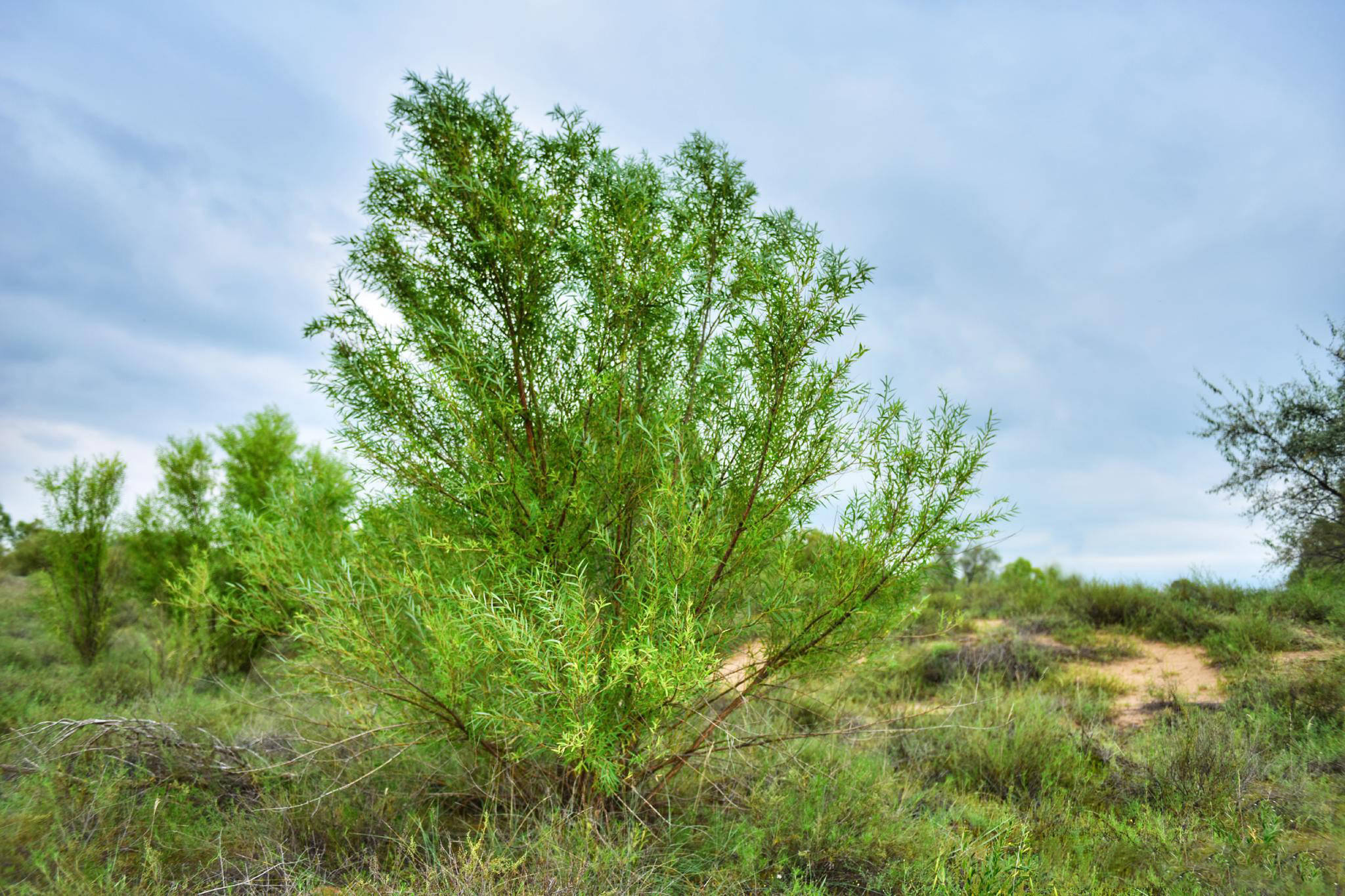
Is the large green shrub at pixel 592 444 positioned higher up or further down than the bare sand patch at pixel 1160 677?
higher up

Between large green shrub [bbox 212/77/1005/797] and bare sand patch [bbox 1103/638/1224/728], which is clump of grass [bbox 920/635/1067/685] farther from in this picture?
large green shrub [bbox 212/77/1005/797]

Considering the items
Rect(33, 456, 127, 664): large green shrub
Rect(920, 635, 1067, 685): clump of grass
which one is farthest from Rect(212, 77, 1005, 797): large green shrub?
Rect(33, 456, 127, 664): large green shrub

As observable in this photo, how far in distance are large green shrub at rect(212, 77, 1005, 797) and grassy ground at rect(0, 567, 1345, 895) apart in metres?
0.62

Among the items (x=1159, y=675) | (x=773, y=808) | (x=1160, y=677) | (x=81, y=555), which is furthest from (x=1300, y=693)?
(x=81, y=555)

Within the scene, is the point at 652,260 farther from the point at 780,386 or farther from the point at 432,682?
the point at 432,682

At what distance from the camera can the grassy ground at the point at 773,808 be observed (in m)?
3.37

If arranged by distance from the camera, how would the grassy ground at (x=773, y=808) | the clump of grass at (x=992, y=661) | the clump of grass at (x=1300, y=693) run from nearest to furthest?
the grassy ground at (x=773, y=808)
the clump of grass at (x=1300, y=693)
the clump of grass at (x=992, y=661)

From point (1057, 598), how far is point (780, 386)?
12.4 meters

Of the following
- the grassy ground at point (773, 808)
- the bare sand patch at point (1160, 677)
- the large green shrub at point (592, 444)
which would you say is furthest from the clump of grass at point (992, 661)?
the large green shrub at point (592, 444)

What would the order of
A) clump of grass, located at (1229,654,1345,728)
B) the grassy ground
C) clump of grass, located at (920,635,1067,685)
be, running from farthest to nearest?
1. clump of grass, located at (920,635,1067,685)
2. clump of grass, located at (1229,654,1345,728)
3. the grassy ground

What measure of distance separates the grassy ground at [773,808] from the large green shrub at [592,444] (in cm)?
62

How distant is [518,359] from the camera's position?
11.8 ft

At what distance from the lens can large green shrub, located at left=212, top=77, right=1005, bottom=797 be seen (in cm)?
339

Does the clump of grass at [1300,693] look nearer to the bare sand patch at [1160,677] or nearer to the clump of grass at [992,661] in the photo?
the bare sand patch at [1160,677]
